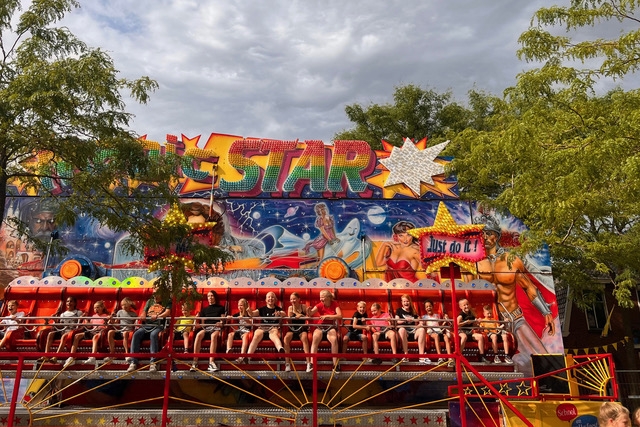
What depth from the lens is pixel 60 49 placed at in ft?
26.0

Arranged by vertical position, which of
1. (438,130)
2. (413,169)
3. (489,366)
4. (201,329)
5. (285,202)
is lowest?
(489,366)

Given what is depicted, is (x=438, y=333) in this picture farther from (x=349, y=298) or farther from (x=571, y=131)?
(x=571, y=131)

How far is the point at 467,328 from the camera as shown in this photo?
30.5 feet

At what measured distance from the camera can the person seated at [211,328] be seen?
867 cm

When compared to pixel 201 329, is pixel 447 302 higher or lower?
higher

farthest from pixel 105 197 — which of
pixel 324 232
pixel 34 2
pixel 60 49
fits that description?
pixel 324 232

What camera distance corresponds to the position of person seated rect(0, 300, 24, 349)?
8828 millimetres

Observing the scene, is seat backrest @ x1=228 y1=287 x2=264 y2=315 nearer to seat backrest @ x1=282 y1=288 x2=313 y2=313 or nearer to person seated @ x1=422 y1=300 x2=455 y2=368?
seat backrest @ x1=282 y1=288 x2=313 y2=313

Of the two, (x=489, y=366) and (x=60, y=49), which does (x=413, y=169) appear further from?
(x=60, y=49)

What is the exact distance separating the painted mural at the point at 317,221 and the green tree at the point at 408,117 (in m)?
13.7

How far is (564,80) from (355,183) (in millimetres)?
5897

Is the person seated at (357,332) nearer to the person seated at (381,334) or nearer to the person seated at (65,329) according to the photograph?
the person seated at (381,334)

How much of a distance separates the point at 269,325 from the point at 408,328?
2573 mm

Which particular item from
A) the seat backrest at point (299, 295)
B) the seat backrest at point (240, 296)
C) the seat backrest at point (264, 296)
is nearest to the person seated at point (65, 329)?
the seat backrest at point (240, 296)
